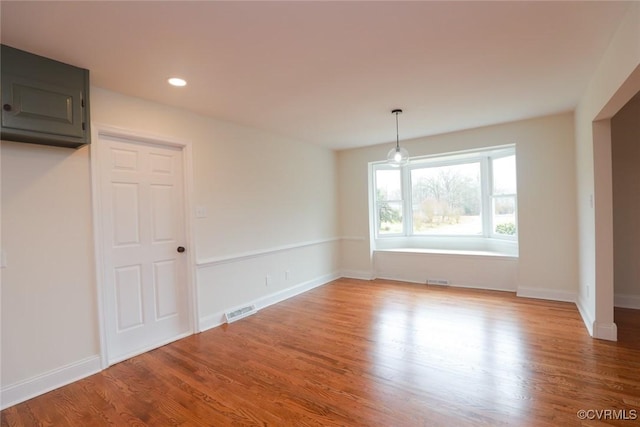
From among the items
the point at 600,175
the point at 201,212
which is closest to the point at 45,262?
the point at 201,212

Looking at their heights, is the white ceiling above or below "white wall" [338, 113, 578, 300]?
above

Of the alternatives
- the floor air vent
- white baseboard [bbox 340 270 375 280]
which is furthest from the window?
the floor air vent

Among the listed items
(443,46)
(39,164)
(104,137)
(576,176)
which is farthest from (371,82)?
(576,176)

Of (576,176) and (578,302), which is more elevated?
(576,176)

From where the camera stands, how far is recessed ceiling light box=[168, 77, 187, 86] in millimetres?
2607

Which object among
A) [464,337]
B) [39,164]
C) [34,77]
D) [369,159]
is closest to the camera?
[34,77]

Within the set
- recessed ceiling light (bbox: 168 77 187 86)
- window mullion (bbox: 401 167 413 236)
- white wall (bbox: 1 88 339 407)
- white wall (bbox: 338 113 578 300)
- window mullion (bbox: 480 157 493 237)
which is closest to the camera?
white wall (bbox: 1 88 339 407)

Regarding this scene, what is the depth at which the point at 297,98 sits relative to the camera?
314cm

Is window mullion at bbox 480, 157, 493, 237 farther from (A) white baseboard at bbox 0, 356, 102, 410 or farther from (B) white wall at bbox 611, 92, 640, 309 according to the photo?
(A) white baseboard at bbox 0, 356, 102, 410

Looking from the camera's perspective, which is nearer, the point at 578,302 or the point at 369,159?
the point at 578,302

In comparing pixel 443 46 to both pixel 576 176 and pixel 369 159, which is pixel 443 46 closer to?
pixel 576 176

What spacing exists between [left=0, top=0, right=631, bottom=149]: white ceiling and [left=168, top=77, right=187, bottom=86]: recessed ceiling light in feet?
0.21

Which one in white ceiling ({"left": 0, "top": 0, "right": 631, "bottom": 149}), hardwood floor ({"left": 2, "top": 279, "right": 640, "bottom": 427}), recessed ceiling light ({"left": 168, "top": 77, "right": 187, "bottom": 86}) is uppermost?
recessed ceiling light ({"left": 168, "top": 77, "right": 187, "bottom": 86})

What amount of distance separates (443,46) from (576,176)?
2973mm
